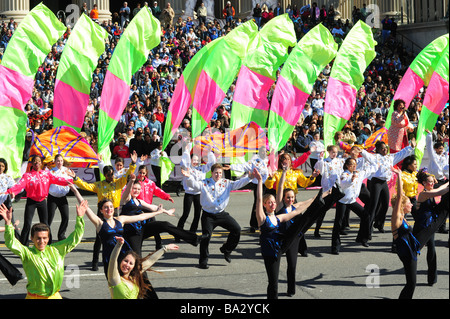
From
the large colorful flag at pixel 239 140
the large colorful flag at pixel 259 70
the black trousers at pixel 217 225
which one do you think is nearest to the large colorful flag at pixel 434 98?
the large colorful flag at pixel 259 70

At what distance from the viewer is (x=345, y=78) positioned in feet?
52.2

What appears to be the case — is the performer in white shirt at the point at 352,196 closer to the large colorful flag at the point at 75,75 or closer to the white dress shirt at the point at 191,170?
the white dress shirt at the point at 191,170

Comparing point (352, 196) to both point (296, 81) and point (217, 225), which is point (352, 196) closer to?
point (217, 225)

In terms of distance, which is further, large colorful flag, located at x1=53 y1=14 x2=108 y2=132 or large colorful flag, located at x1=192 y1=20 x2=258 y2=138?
large colorful flag, located at x1=192 y1=20 x2=258 y2=138

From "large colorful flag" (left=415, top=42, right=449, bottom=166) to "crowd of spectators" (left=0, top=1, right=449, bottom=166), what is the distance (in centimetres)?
217

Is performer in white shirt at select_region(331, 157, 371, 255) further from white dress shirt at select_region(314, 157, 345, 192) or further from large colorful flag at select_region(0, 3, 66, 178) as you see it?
large colorful flag at select_region(0, 3, 66, 178)

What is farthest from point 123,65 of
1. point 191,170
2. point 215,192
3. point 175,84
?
point 175,84

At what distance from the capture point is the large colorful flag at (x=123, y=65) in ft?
49.0

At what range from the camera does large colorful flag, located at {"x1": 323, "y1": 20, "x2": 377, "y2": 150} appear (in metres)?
15.6

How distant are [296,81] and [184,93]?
7.08 feet

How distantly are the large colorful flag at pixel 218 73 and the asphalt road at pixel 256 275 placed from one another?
3.35 m

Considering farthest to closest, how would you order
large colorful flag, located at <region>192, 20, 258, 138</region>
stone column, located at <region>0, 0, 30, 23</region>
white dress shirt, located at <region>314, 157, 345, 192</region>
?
stone column, located at <region>0, 0, 30, 23</region> → large colorful flag, located at <region>192, 20, 258, 138</region> → white dress shirt, located at <region>314, 157, 345, 192</region>

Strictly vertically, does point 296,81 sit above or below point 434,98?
above

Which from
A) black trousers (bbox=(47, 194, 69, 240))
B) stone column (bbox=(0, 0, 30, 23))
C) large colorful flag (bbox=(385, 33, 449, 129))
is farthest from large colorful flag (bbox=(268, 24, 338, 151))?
stone column (bbox=(0, 0, 30, 23))
